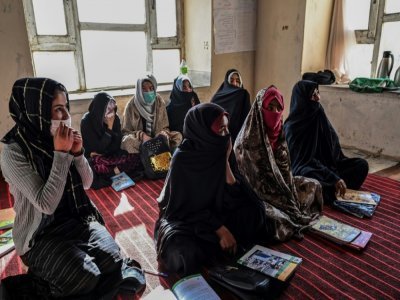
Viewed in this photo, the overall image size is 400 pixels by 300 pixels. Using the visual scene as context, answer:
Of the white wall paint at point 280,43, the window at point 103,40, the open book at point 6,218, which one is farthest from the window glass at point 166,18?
the open book at point 6,218

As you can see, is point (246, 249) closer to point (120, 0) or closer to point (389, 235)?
point (389, 235)

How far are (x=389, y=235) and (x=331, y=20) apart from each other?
2.85 meters

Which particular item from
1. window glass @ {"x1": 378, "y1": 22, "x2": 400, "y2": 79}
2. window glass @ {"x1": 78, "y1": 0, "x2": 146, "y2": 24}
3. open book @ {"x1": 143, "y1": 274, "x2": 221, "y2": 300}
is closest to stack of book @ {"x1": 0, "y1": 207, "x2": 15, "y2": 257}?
open book @ {"x1": 143, "y1": 274, "x2": 221, "y2": 300}

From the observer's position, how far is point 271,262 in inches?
64.7

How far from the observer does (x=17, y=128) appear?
1.42m

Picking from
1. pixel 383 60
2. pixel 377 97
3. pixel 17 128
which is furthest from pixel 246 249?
pixel 383 60

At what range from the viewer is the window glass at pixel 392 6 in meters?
3.51

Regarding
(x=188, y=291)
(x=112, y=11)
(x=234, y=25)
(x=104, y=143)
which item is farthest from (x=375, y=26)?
(x=188, y=291)

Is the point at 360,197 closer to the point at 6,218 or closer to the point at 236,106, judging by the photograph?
the point at 236,106

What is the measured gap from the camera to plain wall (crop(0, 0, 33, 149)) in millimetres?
2855

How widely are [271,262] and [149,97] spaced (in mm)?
2111

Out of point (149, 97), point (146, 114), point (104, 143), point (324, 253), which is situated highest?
point (149, 97)

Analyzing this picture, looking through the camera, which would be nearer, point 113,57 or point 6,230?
point 6,230

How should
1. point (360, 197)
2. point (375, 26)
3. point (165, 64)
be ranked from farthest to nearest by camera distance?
point (165, 64) < point (375, 26) < point (360, 197)
